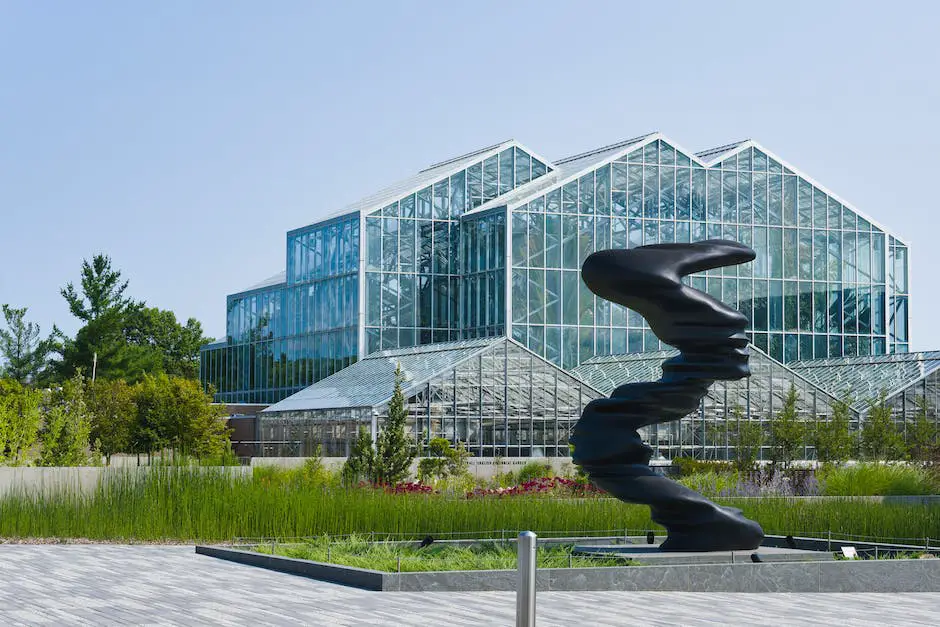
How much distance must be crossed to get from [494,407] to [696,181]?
14.8 meters

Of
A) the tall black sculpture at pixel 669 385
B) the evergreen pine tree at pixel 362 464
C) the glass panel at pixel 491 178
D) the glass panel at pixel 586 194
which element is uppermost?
the glass panel at pixel 491 178

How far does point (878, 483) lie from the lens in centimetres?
2305

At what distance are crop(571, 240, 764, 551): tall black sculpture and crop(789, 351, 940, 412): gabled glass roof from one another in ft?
81.5

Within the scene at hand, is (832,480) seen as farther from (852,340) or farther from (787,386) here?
(852,340)

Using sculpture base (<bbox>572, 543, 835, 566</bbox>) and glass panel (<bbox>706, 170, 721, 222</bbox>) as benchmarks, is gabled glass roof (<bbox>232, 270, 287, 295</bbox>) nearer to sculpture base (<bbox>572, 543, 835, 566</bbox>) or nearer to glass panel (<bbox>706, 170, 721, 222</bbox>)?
glass panel (<bbox>706, 170, 721, 222</bbox>)

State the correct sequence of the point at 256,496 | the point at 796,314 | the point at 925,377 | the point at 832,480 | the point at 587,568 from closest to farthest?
the point at 587,568, the point at 256,496, the point at 832,480, the point at 925,377, the point at 796,314

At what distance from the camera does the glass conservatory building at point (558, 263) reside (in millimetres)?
46562

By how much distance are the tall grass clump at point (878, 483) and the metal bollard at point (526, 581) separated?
16.5 metres

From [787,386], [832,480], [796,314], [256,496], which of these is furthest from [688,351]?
[796,314]

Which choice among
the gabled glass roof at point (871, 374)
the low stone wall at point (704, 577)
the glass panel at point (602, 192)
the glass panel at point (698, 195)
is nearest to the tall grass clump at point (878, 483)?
the low stone wall at point (704, 577)

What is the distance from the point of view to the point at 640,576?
12.8m

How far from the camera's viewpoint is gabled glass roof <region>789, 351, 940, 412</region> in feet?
134

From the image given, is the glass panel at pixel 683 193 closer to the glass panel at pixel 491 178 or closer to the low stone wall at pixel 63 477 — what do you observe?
the glass panel at pixel 491 178

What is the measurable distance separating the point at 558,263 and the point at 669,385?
32249 millimetres
